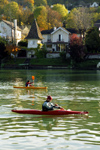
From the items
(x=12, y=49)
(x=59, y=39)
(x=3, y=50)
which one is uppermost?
(x=59, y=39)

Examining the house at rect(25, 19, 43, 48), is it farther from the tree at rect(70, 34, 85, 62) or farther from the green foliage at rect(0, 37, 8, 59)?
the tree at rect(70, 34, 85, 62)

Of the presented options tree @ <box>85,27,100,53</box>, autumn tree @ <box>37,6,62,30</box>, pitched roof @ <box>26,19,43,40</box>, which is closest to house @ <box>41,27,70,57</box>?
pitched roof @ <box>26,19,43,40</box>

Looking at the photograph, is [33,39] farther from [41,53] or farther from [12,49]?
[12,49]

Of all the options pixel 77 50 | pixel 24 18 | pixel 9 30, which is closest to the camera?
pixel 77 50

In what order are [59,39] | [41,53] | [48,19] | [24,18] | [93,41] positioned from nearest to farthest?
[93,41], [41,53], [59,39], [48,19], [24,18]

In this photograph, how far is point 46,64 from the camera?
105750 millimetres

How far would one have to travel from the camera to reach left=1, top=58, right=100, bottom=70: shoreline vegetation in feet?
332

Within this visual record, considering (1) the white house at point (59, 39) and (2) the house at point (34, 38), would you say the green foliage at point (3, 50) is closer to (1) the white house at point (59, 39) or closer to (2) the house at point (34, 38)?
(2) the house at point (34, 38)

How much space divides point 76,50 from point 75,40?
13.4 ft

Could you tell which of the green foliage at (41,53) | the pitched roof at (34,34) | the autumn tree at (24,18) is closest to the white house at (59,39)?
the pitched roof at (34,34)

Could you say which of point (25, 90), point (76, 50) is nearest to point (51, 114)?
point (25, 90)

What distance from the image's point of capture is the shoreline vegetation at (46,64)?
101m

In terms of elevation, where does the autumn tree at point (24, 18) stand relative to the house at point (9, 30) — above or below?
above

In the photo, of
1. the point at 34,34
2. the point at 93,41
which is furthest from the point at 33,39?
the point at 93,41
